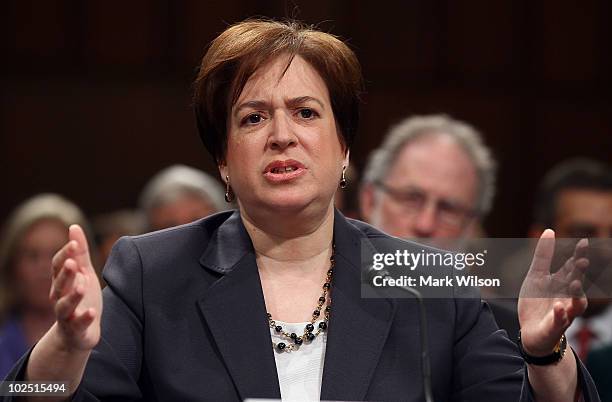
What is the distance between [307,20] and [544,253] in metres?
3.92

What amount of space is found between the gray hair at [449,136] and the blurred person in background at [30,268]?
4.10 feet

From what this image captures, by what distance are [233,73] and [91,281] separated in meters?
0.65

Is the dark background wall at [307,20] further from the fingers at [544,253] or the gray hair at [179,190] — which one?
the fingers at [544,253]

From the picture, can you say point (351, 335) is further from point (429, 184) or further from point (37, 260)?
point (37, 260)

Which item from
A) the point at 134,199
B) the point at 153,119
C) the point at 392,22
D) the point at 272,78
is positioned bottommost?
the point at 134,199

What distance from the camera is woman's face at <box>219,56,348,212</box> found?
226 cm

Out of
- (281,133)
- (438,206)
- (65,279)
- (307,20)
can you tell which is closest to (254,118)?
(281,133)

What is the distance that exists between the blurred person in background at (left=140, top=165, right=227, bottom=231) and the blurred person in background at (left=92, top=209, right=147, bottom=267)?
290 millimetres

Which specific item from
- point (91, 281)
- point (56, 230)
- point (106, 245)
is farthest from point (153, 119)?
point (91, 281)

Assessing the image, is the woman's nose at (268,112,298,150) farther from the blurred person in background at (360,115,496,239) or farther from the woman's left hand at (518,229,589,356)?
the blurred person in background at (360,115,496,239)

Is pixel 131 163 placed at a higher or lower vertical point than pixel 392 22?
lower

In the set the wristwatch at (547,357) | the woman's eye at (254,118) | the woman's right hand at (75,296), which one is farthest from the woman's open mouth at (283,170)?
the wristwatch at (547,357)

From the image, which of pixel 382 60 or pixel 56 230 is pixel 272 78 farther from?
pixel 382 60

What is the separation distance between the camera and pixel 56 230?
4.15 metres
